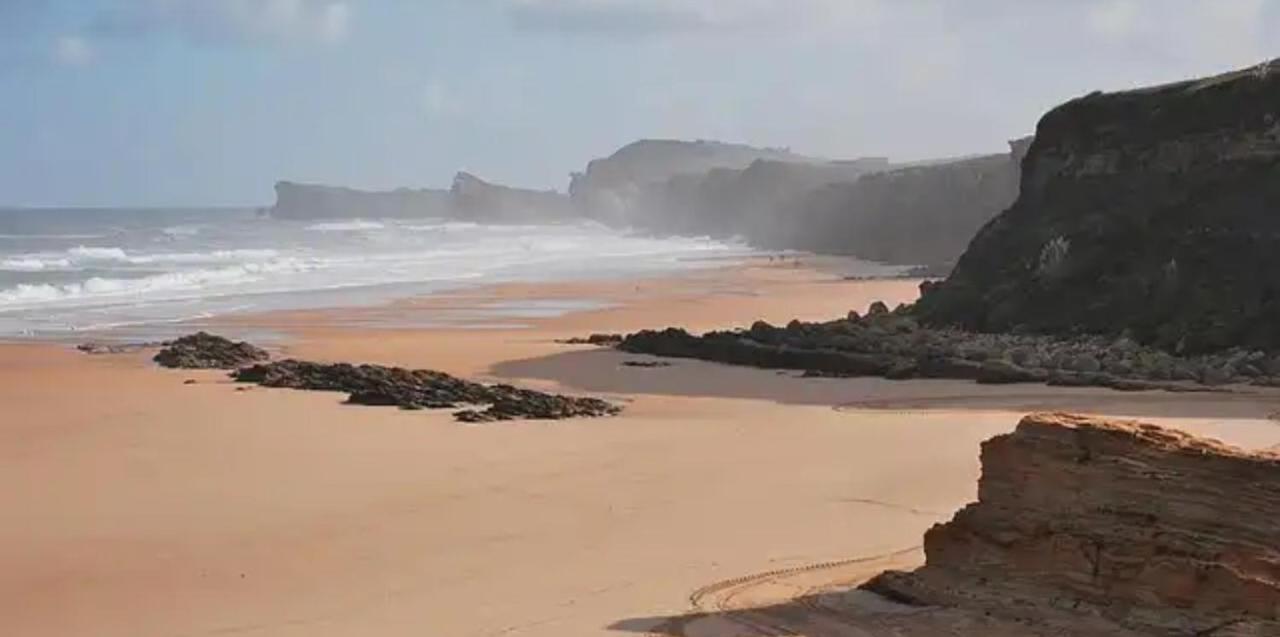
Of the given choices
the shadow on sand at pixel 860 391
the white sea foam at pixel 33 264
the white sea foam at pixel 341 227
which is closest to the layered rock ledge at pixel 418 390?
the shadow on sand at pixel 860 391

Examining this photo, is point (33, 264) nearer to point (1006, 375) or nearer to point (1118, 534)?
point (1006, 375)

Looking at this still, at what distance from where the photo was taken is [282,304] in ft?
132

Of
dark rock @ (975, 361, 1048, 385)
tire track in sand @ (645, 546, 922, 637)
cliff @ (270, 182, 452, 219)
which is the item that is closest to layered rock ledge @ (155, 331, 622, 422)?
dark rock @ (975, 361, 1048, 385)

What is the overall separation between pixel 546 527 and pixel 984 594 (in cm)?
415

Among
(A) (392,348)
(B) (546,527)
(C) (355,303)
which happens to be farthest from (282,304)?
(B) (546,527)

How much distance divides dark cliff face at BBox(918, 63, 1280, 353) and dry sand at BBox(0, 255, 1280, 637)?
5.14 meters

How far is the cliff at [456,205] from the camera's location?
169 metres

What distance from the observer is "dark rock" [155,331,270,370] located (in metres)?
24.3

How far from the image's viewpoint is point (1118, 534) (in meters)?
7.86

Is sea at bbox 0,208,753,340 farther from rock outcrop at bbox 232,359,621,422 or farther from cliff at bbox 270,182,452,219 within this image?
cliff at bbox 270,182,452,219

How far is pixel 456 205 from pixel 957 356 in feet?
519

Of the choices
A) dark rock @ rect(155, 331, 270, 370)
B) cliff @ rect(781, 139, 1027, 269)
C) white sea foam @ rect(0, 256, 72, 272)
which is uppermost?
cliff @ rect(781, 139, 1027, 269)

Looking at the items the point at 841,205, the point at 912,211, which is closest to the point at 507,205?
the point at 841,205

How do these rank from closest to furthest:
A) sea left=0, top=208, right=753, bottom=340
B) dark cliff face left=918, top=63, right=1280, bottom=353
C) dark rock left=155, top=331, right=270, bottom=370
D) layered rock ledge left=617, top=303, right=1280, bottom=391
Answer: layered rock ledge left=617, top=303, right=1280, bottom=391
dark cliff face left=918, top=63, right=1280, bottom=353
dark rock left=155, top=331, right=270, bottom=370
sea left=0, top=208, right=753, bottom=340
